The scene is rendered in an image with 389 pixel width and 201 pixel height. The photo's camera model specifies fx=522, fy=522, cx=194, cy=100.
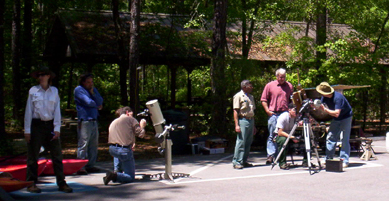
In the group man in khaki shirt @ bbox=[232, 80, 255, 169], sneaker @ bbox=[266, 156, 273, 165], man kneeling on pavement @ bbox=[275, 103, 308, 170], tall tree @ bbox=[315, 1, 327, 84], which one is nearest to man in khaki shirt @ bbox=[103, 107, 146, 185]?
man in khaki shirt @ bbox=[232, 80, 255, 169]

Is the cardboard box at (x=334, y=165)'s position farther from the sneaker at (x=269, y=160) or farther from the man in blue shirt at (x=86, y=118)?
the man in blue shirt at (x=86, y=118)

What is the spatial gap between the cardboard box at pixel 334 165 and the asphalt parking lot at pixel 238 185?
110 mm

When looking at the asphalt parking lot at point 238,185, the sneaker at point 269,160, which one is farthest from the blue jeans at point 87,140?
the sneaker at point 269,160

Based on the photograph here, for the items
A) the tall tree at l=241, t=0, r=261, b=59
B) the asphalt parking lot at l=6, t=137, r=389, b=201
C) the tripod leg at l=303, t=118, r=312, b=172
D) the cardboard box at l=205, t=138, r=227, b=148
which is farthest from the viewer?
the tall tree at l=241, t=0, r=261, b=59

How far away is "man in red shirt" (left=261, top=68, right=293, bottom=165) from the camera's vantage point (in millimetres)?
10680

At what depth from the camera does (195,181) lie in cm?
902

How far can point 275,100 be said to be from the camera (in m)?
10.7

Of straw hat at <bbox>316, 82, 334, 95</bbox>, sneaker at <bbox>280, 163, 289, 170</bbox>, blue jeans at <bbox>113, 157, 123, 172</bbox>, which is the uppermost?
straw hat at <bbox>316, 82, 334, 95</bbox>

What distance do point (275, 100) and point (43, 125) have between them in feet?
16.1

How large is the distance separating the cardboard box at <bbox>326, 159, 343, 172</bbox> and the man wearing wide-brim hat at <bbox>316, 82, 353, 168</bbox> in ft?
1.27

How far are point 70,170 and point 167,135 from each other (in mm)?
2004

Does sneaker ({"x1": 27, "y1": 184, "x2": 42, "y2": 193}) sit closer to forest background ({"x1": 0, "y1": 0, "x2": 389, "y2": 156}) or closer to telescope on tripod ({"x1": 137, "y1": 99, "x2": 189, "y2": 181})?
telescope on tripod ({"x1": 137, "y1": 99, "x2": 189, "y2": 181})

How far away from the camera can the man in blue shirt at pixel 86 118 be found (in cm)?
985

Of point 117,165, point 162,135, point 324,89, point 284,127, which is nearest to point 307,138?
point 284,127
